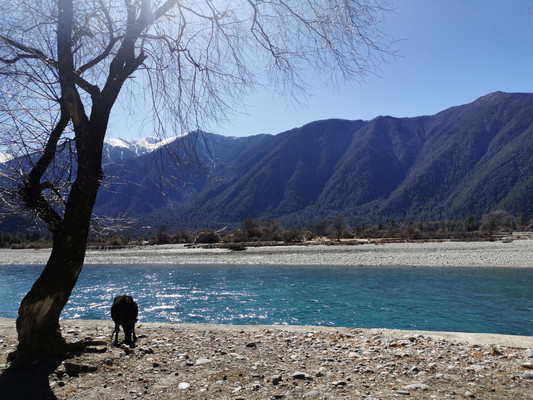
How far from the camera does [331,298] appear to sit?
1920cm

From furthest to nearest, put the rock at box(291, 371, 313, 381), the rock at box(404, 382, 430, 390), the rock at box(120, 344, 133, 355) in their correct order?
1. the rock at box(120, 344, 133, 355)
2. the rock at box(291, 371, 313, 381)
3. the rock at box(404, 382, 430, 390)

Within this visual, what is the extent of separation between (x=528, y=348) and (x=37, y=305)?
9.07 meters

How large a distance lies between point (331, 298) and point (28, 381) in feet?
53.5

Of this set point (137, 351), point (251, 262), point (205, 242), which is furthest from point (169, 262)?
point (137, 351)

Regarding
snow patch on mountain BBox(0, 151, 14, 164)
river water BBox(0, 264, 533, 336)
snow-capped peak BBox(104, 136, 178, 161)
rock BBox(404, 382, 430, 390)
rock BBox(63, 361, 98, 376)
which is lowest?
river water BBox(0, 264, 533, 336)

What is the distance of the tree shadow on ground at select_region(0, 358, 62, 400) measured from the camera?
4.34 meters

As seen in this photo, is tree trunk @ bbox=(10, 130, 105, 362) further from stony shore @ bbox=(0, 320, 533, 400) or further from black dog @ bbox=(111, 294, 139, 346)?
black dog @ bbox=(111, 294, 139, 346)

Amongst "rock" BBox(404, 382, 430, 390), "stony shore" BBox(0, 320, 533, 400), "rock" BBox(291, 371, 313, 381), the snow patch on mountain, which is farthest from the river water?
the snow patch on mountain

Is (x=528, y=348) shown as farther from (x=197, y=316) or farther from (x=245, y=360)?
(x=197, y=316)

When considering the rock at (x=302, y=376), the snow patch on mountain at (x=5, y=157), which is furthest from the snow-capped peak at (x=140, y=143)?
the rock at (x=302, y=376)

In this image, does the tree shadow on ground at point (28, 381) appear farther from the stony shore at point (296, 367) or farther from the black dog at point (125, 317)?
the black dog at point (125, 317)

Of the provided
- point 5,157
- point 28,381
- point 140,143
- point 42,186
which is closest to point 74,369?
point 28,381

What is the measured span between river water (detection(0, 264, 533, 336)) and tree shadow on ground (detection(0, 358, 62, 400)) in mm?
9471

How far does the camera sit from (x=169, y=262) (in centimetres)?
4562
